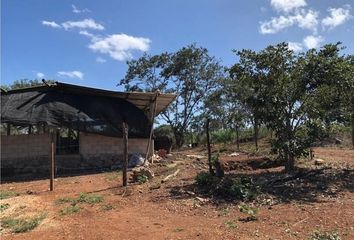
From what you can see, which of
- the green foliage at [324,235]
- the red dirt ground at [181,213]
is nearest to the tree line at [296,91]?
the red dirt ground at [181,213]

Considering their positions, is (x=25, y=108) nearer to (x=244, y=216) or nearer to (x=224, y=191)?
(x=224, y=191)

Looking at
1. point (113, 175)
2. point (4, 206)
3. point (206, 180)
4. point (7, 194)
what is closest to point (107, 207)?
point (4, 206)

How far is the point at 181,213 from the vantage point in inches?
356

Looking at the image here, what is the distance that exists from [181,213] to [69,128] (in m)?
9.19

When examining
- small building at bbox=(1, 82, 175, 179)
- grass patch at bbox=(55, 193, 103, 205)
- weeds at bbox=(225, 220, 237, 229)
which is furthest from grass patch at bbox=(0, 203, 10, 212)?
small building at bbox=(1, 82, 175, 179)

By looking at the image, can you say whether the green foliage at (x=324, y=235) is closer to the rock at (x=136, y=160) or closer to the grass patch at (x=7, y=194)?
the grass patch at (x=7, y=194)

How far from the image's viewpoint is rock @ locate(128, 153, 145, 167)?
17.6 meters

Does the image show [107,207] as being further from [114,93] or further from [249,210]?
[114,93]

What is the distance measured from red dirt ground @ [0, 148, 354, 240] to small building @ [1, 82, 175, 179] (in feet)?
13.4

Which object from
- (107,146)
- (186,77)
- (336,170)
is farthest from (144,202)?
(186,77)

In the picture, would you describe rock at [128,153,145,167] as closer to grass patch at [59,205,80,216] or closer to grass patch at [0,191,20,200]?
grass patch at [0,191,20,200]

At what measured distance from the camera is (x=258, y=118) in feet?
43.4

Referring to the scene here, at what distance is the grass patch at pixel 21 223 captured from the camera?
8.22 metres

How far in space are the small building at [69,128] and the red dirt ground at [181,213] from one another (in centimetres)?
409
